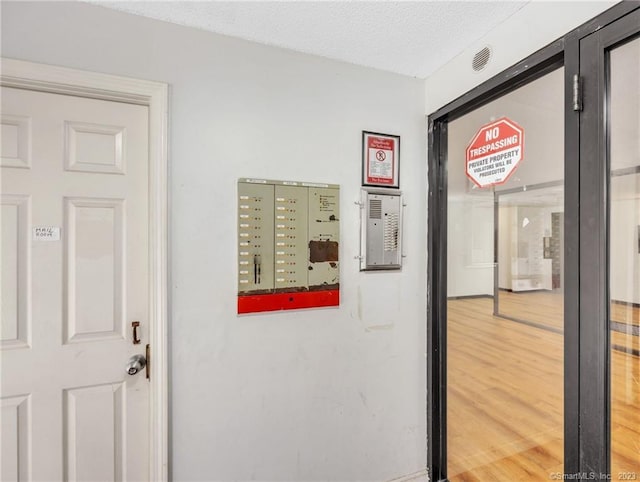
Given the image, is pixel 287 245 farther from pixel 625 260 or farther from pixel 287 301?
pixel 625 260

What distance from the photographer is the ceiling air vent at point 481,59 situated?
1.67 m

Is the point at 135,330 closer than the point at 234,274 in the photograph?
Yes

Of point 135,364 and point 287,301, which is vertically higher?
point 287,301

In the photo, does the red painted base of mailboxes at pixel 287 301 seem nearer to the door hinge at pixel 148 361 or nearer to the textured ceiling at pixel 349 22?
the door hinge at pixel 148 361

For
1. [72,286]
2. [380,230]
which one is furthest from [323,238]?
[72,286]

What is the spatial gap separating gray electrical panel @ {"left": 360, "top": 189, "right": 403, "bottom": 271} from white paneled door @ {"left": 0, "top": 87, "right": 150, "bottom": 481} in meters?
1.14

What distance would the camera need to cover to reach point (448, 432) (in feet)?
6.72

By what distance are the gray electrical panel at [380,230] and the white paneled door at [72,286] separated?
3.73ft

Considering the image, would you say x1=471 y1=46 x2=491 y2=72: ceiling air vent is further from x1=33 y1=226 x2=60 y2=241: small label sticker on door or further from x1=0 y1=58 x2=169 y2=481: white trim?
x1=33 y1=226 x2=60 y2=241: small label sticker on door

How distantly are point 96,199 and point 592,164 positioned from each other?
2.03m

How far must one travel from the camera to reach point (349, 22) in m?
1.57

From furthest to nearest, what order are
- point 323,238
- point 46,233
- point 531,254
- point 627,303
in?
1. point 323,238
2. point 531,254
3. point 46,233
4. point 627,303

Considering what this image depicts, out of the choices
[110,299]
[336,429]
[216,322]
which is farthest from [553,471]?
[110,299]

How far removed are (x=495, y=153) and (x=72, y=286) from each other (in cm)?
212
